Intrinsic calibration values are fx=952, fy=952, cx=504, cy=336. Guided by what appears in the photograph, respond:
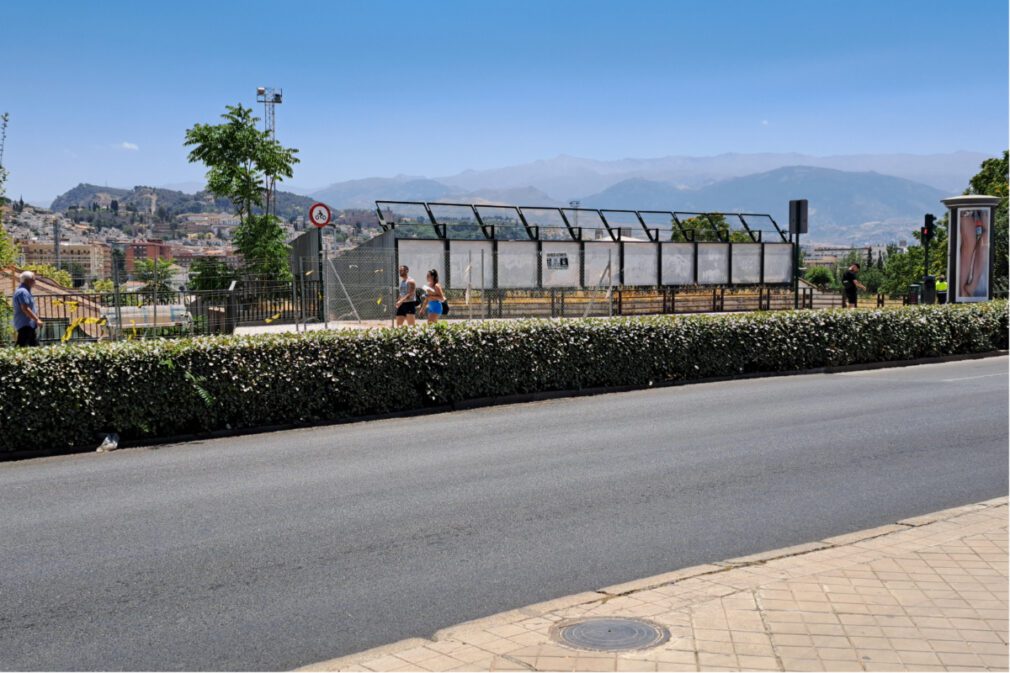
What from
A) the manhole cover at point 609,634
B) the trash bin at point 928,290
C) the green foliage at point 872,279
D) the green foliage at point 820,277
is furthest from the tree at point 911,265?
the manhole cover at point 609,634

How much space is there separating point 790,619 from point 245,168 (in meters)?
34.1

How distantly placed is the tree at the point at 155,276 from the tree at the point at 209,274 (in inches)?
42.1

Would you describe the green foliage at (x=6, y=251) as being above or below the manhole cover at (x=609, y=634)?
above

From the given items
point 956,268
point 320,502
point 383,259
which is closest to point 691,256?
point 956,268

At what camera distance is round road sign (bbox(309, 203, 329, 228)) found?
21.8 meters

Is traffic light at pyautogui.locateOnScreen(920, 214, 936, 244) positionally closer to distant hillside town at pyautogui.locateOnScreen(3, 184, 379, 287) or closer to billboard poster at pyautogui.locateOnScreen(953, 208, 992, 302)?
billboard poster at pyautogui.locateOnScreen(953, 208, 992, 302)

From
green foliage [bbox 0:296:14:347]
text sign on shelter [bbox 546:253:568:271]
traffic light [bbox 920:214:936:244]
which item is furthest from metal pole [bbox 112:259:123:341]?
traffic light [bbox 920:214:936:244]

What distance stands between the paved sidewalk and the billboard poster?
70.4ft

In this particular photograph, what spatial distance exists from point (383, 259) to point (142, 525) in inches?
751

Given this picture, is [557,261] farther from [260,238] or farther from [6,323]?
[6,323]

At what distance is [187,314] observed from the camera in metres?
20.4

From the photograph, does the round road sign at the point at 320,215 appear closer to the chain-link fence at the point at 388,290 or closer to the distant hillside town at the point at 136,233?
the chain-link fence at the point at 388,290

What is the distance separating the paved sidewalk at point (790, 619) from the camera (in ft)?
14.8

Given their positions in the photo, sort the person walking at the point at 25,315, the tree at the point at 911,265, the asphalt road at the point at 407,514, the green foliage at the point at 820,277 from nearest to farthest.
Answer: the asphalt road at the point at 407,514 < the person walking at the point at 25,315 < the tree at the point at 911,265 < the green foliage at the point at 820,277
